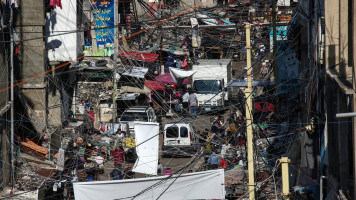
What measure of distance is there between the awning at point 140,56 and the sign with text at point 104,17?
1.01m

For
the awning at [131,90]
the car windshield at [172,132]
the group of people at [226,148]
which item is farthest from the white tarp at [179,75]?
the group of people at [226,148]

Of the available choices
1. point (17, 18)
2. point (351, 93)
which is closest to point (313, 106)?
point (351, 93)

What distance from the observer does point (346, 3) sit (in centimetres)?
1170

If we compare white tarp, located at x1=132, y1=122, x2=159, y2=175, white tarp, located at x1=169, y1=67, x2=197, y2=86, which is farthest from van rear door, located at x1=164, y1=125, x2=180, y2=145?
white tarp, located at x1=132, y1=122, x2=159, y2=175

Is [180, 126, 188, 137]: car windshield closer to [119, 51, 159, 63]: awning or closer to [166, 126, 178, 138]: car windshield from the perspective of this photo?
[166, 126, 178, 138]: car windshield

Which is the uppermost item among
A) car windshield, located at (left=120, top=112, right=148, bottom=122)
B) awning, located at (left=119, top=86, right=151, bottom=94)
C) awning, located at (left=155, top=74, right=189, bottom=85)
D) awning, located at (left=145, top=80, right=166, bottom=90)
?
awning, located at (left=155, top=74, right=189, bottom=85)

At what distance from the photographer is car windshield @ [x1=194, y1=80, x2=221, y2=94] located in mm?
30734

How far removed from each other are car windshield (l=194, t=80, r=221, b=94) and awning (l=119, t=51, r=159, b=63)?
8.60ft

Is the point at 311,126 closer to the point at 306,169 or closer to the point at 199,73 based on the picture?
the point at 306,169

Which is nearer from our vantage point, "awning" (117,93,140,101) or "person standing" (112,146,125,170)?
"person standing" (112,146,125,170)

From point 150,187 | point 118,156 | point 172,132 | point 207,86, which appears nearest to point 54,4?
point 118,156

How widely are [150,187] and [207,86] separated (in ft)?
51.6

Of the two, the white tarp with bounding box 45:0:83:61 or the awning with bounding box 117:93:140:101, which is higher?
the white tarp with bounding box 45:0:83:61

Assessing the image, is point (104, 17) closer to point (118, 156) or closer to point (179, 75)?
point (179, 75)
